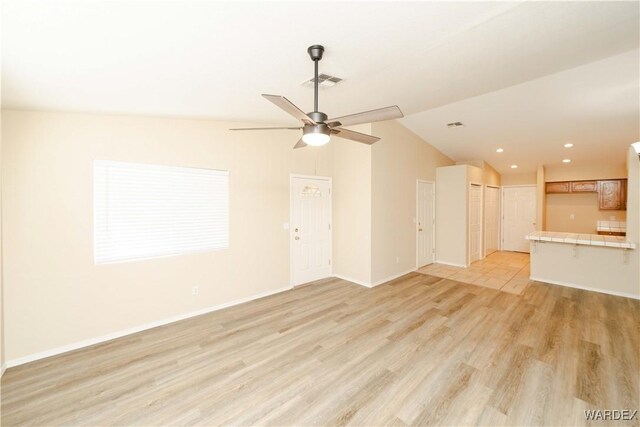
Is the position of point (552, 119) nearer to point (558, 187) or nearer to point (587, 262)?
point (587, 262)

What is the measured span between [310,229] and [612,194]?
25.5 feet

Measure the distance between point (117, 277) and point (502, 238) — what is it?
32.5 feet

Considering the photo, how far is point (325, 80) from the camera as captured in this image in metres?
2.68

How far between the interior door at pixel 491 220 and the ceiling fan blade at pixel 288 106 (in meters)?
7.18

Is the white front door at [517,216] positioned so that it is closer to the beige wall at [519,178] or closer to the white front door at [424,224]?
the beige wall at [519,178]

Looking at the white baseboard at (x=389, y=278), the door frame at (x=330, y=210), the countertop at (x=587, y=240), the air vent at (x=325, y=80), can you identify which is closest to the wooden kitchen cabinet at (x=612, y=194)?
the countertop at (x=587, y=240)

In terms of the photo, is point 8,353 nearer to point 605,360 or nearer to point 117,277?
point 117,277

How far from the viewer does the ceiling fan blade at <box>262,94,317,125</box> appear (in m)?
1.73

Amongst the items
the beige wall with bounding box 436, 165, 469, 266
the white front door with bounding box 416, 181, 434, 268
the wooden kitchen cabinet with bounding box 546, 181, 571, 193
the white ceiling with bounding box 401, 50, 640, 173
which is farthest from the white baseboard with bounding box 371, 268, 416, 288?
the wooden kitchen cabinet with bounding box 546, 181, 571, 193

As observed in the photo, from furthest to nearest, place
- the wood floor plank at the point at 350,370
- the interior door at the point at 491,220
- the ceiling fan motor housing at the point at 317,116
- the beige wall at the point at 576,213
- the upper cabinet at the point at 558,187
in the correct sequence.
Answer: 1. the interior door at the point at 491,220
2. the upper cabinet at the point at 558,187
3. the beige wall at the point at 576,213
4. the ceiling fan motor housing at the point at 317,116
5. the wood floor plank at the point at 350,370

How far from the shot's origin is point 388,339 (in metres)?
2.95

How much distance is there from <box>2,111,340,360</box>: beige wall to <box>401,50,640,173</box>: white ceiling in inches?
155

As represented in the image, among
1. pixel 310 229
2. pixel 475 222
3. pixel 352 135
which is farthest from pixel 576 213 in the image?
pixel 352 135

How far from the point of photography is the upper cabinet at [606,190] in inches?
247
